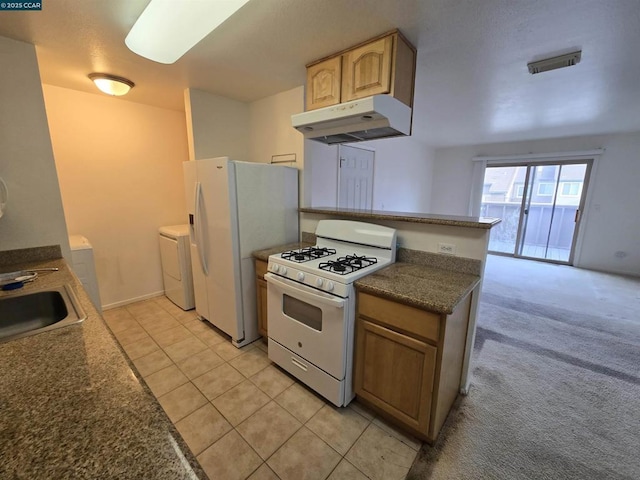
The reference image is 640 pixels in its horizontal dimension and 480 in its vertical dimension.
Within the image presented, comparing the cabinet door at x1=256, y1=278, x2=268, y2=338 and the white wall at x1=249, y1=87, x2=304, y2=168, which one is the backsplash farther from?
the white wall at x1=249, y1=87, x2=304, y2=168

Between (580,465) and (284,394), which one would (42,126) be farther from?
(580,465)

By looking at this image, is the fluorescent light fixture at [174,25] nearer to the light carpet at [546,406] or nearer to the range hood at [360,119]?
the range hood at [360,119]

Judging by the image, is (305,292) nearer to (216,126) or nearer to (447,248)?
(447,248)

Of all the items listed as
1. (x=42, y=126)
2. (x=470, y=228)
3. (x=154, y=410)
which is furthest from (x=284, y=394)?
(x=42, y=126)

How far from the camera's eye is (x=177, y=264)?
3008 millimetres

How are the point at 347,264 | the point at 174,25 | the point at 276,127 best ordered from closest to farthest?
the point at 174,25 < the point at 347,264 < the point at 276,127

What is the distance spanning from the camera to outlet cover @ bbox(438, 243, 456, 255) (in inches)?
71.7

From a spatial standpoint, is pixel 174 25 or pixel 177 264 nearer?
pixel 174 25

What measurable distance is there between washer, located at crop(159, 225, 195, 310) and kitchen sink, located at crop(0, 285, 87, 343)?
63.6 inches

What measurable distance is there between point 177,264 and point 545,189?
649cm

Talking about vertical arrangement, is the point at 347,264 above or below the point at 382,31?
below

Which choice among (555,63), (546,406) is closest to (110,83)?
(555,63)

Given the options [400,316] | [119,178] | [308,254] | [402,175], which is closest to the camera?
Result: [400,316]

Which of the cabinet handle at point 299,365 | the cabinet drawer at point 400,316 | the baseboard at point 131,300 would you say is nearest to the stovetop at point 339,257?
the cabinet drawer at point 400,316
